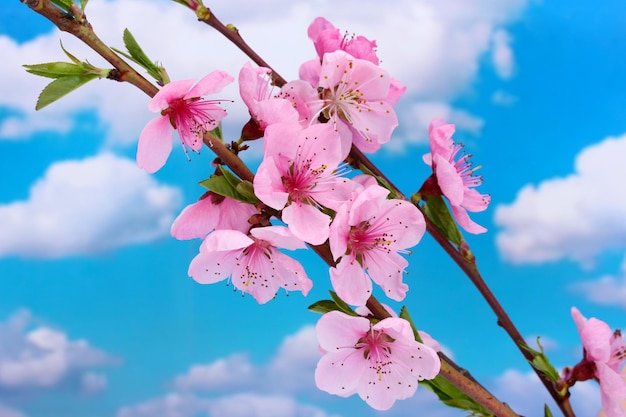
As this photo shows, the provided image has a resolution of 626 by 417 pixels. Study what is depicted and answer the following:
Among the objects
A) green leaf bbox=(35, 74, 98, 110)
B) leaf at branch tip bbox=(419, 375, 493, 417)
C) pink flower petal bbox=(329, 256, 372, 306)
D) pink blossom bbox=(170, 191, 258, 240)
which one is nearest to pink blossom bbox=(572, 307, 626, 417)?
leaf at branch tip bbox=(419, 375, 493, 417)

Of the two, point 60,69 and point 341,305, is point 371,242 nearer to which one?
point 341,305

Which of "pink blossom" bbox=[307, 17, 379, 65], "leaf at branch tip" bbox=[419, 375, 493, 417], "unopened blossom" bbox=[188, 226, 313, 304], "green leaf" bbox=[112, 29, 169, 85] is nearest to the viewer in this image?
"unopened blossom" bbox=[188, 226, 313, 304]

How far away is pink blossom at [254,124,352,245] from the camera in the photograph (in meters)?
0.93

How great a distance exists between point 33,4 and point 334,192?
17.4 inches

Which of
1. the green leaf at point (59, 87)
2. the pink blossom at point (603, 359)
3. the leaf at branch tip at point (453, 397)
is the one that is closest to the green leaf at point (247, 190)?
the green leaf at point (59, 87)

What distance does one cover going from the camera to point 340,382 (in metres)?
1.06

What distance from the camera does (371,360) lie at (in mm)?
1061

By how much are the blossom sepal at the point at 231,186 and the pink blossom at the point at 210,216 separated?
42 mm

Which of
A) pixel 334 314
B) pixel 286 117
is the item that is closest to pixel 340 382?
pixel 334 314

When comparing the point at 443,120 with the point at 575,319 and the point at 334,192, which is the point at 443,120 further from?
the point at 575,319

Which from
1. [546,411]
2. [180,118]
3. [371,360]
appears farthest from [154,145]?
[546,411]

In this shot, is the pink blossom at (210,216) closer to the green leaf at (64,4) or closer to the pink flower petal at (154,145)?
the pink flower petal at (154,145)

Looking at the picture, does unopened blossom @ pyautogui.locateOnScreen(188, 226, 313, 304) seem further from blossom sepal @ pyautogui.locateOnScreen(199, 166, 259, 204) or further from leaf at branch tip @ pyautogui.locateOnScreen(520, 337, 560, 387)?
leaf at branch tip @ pyautogui.locateOnScreen(520, 337, 560, 387)

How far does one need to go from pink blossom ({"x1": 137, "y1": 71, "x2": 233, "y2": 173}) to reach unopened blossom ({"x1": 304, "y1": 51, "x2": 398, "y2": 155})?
161mm
